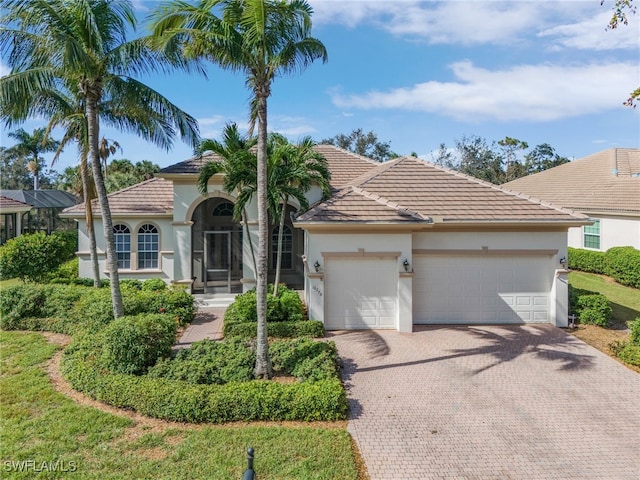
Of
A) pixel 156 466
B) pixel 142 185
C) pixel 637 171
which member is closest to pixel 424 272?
pixel 156 466

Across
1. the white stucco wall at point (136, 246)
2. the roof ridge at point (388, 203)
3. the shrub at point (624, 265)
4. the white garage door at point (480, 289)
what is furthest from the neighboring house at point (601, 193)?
the white stucco wall at point (136, 246)

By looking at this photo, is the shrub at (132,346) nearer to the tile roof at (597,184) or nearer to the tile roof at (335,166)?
the tile roof at (335,166)

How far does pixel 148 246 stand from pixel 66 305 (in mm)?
5328

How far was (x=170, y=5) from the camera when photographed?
8.11 metres

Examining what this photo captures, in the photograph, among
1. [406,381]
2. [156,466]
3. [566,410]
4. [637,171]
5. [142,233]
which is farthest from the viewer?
[637,171]

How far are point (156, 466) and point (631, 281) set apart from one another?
71.8 ft

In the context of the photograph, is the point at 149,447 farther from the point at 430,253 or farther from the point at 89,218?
the point at 89,218

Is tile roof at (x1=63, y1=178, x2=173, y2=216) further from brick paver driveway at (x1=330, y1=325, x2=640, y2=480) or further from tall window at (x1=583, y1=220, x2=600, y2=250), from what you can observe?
tall window at (x1=583, y1=220, x2=600, y2=250)

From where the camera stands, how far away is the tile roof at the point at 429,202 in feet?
40.8

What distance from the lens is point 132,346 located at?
338 inches

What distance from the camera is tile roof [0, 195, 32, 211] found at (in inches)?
1106

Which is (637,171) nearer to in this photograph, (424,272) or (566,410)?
(424,272)

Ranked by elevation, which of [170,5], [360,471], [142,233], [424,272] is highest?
[170,5]

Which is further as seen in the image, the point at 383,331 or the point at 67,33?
the point at 383,331
